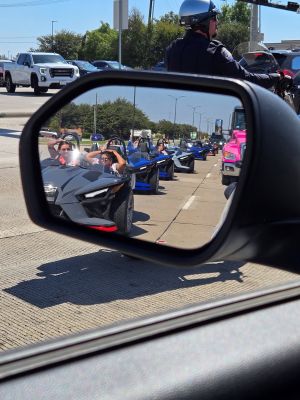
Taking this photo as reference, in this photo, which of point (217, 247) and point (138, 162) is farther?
point (138, 162)

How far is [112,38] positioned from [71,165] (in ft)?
213

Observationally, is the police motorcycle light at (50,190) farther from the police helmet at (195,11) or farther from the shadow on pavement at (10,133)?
the shadow on pavement at (10,133)

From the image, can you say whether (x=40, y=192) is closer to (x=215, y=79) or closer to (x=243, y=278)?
(x=215, y=79)

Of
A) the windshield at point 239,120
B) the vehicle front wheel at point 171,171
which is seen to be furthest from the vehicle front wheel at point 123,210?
the windshield at point 239,120

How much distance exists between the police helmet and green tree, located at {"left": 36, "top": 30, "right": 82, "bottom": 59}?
66301 mm

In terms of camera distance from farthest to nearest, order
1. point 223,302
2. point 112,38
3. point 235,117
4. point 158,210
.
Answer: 1. point 112,38
2. point 223,302
3. point 158,210
4. point 235,117

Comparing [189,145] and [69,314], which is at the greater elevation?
[189,145]

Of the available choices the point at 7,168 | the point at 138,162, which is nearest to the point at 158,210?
the point at 138,162

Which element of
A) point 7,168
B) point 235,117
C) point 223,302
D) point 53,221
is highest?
point 235,117

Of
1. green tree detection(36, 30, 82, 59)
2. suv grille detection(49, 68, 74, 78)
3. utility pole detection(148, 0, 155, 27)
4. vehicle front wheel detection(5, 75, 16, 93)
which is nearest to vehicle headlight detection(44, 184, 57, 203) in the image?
suv grille detection(49, 68, 74, 78)

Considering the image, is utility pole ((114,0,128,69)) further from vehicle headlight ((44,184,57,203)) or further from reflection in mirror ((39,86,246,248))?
vehicle headlight ((44,184,57,203))

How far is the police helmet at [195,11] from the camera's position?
3.40 metres

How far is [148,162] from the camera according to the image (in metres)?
1.76

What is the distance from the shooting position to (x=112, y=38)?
6462cm
